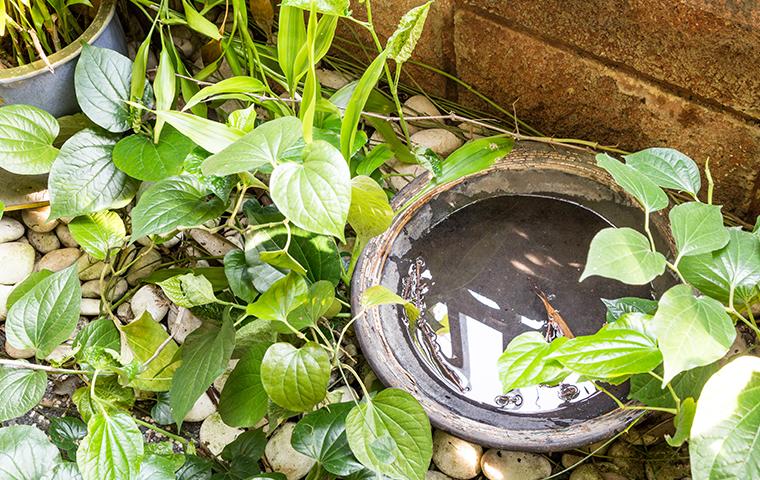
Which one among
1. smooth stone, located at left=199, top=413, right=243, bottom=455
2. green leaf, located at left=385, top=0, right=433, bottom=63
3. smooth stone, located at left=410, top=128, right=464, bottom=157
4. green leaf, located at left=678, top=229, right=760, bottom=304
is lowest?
smooth stone, located at left=199, top=413, right=243, bottom=455

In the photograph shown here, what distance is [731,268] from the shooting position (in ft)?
3.10

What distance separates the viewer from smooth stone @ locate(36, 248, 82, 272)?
1.54m

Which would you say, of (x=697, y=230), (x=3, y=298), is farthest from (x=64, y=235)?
(x=697, y=230)

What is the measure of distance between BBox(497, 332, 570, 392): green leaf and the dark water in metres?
0.39

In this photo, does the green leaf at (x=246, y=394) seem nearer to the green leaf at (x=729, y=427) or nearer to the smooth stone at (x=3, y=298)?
the smooth stone at (x=3, y=298)

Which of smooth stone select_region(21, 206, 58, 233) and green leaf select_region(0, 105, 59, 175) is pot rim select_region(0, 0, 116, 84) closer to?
green leaf select_region(0, 105, 59, 175)

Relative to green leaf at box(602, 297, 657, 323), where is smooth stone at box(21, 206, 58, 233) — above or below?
below

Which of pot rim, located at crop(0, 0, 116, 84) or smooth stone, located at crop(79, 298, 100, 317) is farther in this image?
smooth stone, located at crop(79, 298, 100, 317)

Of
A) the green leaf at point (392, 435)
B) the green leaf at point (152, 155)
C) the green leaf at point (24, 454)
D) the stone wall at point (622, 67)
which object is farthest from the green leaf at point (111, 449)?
the stone wall at point (622, 67)

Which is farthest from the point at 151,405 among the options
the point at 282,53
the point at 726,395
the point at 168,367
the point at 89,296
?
the point at 726,395

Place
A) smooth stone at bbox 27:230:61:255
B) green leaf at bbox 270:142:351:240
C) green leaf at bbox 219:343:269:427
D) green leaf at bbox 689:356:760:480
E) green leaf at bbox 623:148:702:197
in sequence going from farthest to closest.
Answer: smooth stone at bbox 27:230:61:255 < green leaf at bbox 219:343:269:427 < green leaf at bbox 623:148:702:197 < green leaf at bbox 270:142:351:240 < green leaf at bbox 689:356:760:480

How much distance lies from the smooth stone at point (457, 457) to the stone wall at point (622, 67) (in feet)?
2.04

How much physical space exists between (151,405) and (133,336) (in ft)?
0.56

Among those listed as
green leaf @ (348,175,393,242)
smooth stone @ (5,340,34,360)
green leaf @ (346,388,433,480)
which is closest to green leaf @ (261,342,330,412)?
green leaf @ (346,388,433,480)
